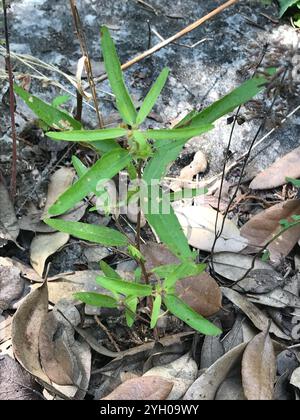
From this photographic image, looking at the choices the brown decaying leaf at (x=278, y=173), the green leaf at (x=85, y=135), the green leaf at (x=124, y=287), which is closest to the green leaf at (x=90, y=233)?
the green leaf at (x=124, y=287)

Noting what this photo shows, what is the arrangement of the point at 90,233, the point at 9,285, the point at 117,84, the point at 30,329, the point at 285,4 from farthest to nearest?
the point at 285,4
the point at 9,285
the point at 30,329
the point at 90,233
the point at 117,84

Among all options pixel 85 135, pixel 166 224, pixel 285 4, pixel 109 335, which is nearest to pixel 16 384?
pixel 109 335

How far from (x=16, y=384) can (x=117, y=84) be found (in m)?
0.89

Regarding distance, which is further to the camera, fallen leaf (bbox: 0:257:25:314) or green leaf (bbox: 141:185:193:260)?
fallen leaf (bbox: 0:257:25:314)

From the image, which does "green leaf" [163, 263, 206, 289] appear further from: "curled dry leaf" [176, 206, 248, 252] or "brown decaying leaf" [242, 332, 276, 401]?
"curled dry leaf" [176, 206, 248, 252]

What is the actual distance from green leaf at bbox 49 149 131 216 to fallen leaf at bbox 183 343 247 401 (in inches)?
25.7

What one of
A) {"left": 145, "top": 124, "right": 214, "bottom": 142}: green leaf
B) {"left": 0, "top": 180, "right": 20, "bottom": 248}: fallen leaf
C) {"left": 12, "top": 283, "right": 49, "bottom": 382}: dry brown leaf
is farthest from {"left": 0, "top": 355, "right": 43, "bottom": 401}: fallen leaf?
{"left": 145, "top": 124, "right": 214, "bottom": 142}: green leaf

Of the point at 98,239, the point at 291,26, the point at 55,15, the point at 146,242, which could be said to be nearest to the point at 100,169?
the point at 98,239

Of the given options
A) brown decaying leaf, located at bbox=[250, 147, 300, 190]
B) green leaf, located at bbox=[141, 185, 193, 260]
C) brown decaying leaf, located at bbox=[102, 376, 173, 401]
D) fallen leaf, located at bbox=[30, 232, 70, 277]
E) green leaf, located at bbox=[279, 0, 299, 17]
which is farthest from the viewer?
green leaf, located at bbox=[279, 0, 299, 17]

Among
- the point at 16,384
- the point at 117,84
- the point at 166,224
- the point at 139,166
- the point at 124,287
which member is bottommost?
the point at 16,384

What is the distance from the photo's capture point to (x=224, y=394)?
1.54 meters

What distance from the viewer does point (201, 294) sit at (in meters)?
1.69

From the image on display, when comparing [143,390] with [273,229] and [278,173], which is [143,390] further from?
[278,173]

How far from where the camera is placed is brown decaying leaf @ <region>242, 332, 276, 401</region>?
1.50 metres
